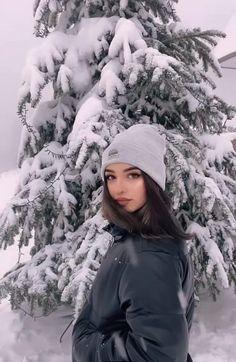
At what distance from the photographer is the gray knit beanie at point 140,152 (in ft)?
4.82

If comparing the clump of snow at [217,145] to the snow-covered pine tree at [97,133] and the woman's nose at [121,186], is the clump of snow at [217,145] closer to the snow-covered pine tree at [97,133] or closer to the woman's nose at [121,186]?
the snow-covered pine tree at [97,133]

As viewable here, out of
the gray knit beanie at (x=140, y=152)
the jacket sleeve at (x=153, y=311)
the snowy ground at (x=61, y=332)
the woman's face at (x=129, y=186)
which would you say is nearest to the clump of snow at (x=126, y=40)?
the gray knit beanie at (x=140, y=152)

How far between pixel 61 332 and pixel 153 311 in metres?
3.93

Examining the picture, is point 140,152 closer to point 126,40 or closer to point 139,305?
point 139,305

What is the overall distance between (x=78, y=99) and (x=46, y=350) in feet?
9.13

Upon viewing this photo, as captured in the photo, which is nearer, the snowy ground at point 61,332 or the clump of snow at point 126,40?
the clump of snow at point 126,40

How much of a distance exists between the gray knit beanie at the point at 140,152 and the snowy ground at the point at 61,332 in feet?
10.9

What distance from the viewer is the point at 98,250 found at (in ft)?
13.2

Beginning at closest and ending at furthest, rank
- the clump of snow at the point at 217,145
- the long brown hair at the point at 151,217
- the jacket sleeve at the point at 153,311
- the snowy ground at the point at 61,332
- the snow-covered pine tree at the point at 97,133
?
the jacket sleeve at the point at 153,311 → the long brown hair at the point at 151,217 → the snow-covered pine tree at the point at 97,133 → the snowy ground at the point at 61,332 → the clump of snow at the point at 217,145

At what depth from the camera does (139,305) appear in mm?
1262

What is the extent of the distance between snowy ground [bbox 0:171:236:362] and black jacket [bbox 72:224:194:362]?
3149 mm

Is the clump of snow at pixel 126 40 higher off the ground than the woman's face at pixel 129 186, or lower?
lower

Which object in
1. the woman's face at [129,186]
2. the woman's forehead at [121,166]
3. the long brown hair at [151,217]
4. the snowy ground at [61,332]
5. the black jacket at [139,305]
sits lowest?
the snowy ground at [61,332]

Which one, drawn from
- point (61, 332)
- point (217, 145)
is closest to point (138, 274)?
point (217, 145)
